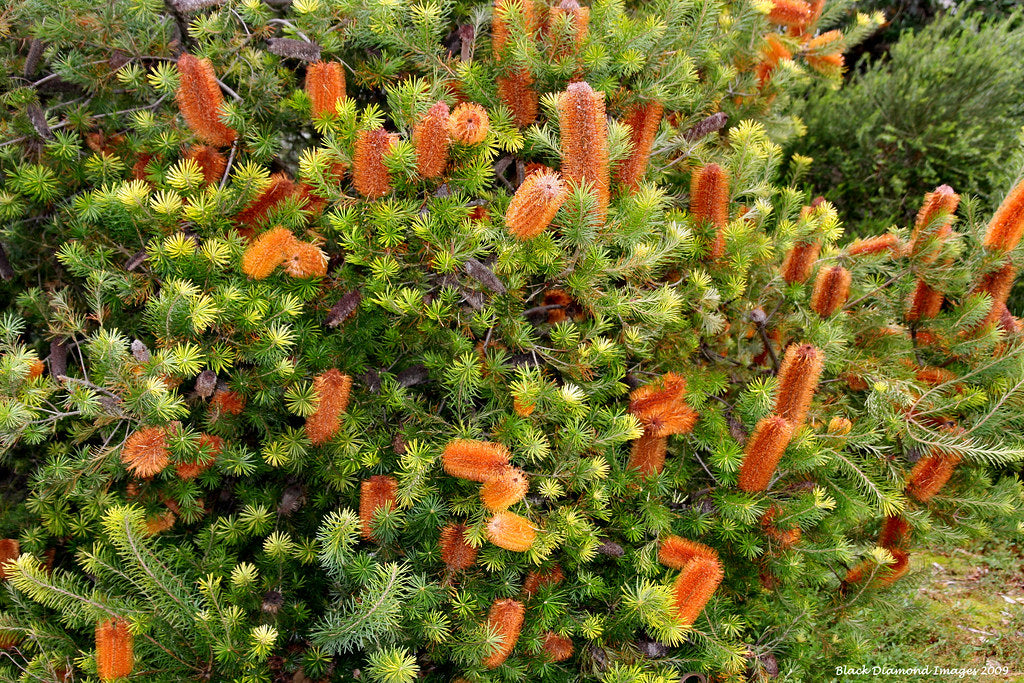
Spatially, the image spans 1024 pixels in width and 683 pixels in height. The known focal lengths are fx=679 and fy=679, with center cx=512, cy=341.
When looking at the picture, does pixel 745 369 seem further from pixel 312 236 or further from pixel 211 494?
pixel 211 494

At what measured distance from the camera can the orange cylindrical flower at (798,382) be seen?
1.96 meters

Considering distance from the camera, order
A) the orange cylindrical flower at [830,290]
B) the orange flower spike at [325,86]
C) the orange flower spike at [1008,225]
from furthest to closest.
Answer: the orange cylindrical flower at [830,290] → the orange flower spike at [1008,225] → the orange flower spike at [325,86]

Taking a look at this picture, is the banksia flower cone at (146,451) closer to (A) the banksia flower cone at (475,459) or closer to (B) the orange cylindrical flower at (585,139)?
(A) the banksia flower cone at (475,459)

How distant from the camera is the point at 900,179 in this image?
4301 millimetres

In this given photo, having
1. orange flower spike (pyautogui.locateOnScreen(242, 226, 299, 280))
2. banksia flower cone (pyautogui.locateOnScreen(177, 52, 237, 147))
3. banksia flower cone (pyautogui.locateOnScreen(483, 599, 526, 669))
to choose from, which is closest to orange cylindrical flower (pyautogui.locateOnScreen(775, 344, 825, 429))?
banksia flower cone (pyautogui.locateOnScreen(483, 599, 526, 669))

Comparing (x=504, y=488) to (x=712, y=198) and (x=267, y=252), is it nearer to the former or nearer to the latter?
(x=267, y=252)

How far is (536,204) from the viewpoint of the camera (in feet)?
5.04

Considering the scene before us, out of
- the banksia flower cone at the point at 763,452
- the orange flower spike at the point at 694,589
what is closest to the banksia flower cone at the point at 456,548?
the orange flower spike at the point at 694,589

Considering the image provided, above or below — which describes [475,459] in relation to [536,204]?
below

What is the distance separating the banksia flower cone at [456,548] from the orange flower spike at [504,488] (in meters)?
0.19

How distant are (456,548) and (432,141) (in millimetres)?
1037

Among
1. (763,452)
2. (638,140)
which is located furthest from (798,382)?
(638,140)

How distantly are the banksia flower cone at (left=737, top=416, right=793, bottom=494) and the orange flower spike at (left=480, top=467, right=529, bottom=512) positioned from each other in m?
0.74

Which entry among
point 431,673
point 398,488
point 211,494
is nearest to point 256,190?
point 398,488
